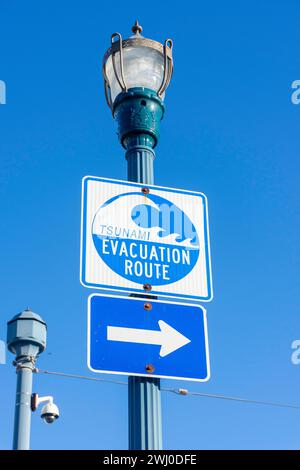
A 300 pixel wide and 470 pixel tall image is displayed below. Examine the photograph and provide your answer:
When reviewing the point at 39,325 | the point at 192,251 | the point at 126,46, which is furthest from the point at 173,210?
the point at 39,325

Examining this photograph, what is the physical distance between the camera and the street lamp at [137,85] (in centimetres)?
679

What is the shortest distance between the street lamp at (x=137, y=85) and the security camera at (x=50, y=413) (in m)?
3.81

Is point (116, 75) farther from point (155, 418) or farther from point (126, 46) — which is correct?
point (155, 418)

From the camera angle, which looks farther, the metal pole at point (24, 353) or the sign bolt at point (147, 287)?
the metal pole at point (24, 353)

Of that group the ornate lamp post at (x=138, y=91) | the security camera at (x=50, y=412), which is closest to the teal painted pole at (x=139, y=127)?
the ornate lamp post at (x=138, y=91)

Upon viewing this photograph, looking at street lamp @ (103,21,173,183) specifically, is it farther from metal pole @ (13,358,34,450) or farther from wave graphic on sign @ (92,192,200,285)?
metal pole @ (13,358,34,450)

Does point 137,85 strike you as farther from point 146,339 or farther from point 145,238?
point 146,339

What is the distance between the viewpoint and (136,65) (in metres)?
6.91

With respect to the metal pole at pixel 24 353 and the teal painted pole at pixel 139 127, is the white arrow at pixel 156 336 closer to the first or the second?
the teal painted pole at pixel 139 127

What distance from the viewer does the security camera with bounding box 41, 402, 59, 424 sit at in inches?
374

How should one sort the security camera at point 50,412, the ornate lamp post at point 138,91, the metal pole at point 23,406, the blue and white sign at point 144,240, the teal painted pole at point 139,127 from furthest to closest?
the security camera at point 50,412 < the metal pole at point 23,406 < the ornate lamp post at point 138,91 < the teal painted pole at point 139,127 < the blue and white sign at point 144,240

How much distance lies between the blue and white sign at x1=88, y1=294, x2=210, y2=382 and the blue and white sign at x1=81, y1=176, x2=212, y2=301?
147mm
